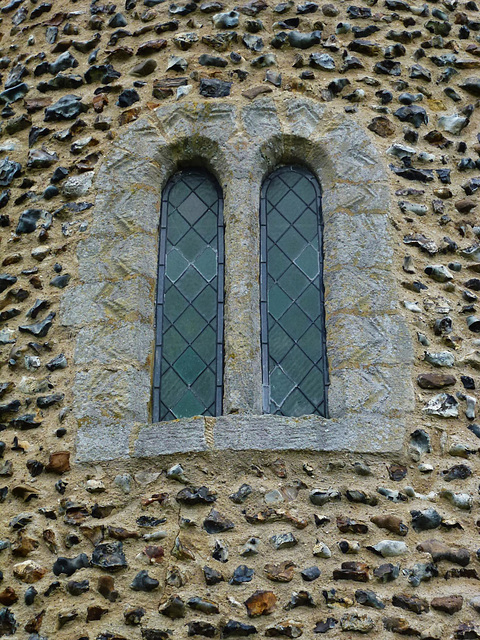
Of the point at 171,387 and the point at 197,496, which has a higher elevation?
the point at 171,387

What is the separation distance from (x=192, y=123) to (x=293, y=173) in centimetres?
59

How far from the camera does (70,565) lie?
405 centimetres

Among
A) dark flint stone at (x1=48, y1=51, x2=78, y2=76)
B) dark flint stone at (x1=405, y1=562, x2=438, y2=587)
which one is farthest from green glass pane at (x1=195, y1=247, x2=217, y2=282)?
dark flint stone at (x1=405, y1=562, x2=438, y2=587)

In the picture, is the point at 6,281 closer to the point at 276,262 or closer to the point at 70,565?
the point at 276,262

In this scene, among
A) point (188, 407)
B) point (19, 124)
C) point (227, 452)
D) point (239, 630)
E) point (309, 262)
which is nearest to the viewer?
point (239, 630)

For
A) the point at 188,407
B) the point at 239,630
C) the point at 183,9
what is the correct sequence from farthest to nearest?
the point at 183,9 → the point at 188,407 → the point at 239,630

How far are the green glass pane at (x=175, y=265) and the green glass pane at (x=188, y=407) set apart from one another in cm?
64

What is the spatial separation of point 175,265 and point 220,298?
314mm

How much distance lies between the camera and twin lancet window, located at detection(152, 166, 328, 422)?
4.66 m

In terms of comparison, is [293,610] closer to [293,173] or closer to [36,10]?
[293,173]

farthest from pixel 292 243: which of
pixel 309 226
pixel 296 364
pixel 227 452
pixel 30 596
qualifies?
pixel 30 596

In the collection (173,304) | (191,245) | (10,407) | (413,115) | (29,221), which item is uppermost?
(413,115)

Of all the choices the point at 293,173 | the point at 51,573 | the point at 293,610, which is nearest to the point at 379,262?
the point at 293,173

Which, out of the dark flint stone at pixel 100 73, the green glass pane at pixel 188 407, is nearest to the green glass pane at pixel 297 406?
the green glass pane at pixel 188 407
